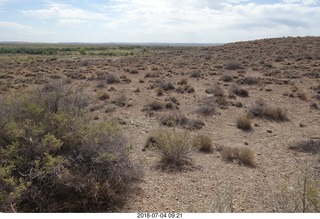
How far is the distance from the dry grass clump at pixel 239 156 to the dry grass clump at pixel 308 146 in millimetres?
1888

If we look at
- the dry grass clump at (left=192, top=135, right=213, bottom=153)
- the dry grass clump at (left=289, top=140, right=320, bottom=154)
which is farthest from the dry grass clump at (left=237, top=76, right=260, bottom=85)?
the dry grass clump at (left=192, top=135, right=213, bottom=153)

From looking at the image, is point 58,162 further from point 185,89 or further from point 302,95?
point 302,95

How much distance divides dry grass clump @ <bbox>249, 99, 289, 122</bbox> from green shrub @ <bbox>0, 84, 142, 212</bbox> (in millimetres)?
7359

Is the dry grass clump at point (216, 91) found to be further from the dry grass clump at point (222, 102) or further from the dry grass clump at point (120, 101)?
the dry grass clump at point (120, 101)

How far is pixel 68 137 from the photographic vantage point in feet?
18.7

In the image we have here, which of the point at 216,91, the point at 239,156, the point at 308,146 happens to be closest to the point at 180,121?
the point at 239,156

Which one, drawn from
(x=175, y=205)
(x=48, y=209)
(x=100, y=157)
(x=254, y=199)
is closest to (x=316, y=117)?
(x=254, y=199)

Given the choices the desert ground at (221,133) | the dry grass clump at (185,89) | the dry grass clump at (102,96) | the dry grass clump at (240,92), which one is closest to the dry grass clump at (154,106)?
the desert ground at (221,133)

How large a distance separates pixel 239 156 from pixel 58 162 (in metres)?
4.66

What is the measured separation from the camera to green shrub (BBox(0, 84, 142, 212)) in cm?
496

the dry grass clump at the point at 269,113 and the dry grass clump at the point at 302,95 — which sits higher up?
the dry grass clump at the point at 302,95

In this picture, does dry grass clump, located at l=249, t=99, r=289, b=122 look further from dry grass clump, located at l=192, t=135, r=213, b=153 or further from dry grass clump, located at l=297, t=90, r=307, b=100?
dry grass clump, located at l=192, t=135, r=213, b=153

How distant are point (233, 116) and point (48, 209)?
8.86 m

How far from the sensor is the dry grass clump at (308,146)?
8.42m
